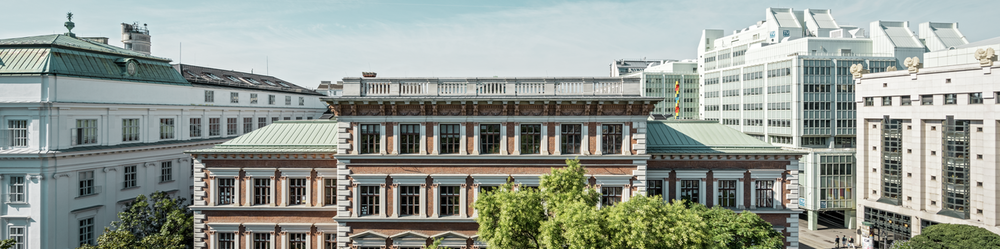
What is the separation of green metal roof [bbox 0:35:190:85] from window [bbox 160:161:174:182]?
792 cm

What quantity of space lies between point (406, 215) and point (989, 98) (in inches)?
2323

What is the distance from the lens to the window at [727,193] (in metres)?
34.2

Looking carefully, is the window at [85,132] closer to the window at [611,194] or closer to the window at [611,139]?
the window at [611,139]

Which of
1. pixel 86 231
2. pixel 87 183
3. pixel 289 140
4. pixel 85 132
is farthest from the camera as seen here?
pixel 86 231

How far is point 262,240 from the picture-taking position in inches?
1375

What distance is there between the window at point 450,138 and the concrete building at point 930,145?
55.1 m

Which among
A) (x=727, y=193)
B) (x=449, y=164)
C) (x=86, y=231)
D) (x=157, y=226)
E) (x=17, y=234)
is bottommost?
(x=86, y=231)

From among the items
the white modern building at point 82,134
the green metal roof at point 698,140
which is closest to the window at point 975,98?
the green metal roof at point 698,140

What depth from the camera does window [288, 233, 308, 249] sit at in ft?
115

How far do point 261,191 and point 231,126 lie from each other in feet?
90.0

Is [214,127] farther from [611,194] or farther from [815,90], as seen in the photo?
[815,90]

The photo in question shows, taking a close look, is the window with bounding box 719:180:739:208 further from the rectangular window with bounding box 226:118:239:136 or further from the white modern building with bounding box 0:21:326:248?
the rectangular window with bounding box 226:118:239:136

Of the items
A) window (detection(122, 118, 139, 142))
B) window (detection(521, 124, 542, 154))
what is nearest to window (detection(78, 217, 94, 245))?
window (detection(122, 118, 139, 142))

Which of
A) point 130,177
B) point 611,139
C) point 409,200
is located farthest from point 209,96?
point 611,139
